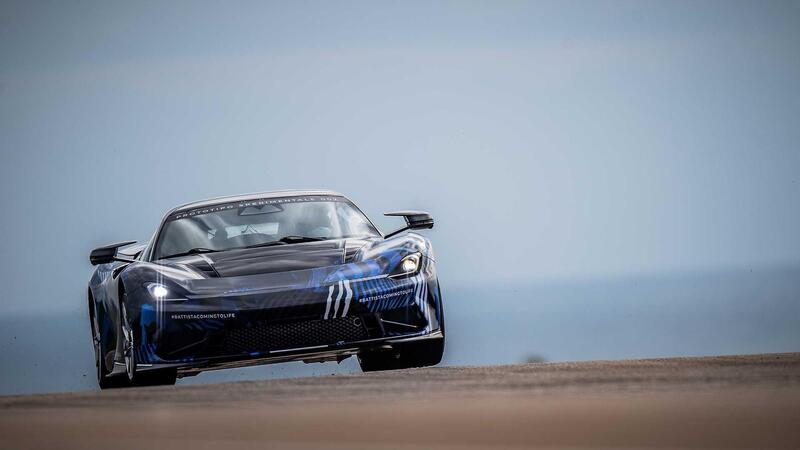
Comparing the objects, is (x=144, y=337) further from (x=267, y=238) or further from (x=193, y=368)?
(x=267, y=238)

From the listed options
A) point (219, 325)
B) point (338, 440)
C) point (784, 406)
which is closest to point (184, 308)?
point (219, 325)

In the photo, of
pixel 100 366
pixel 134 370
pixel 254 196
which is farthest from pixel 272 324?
pixel 254 196

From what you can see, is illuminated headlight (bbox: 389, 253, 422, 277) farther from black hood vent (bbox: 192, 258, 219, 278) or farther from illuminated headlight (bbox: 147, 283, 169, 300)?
illuminated headlight (bbox: 147, 283, 169, 300)

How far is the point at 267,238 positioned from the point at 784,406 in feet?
14.6

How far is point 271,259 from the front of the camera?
27.2 ft

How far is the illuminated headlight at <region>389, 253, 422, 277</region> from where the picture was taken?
804 cm

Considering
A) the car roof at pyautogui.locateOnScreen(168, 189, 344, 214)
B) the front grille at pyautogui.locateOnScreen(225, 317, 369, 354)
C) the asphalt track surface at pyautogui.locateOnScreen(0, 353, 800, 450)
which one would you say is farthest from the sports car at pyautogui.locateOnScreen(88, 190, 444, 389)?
the car roof at pyautogui.locateOnScreen(168, 189, 344, 214)

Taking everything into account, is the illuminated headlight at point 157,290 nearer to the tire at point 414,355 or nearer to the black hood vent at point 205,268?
the black hood vent at point 205,268

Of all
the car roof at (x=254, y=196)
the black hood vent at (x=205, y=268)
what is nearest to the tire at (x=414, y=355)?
the black hood vent at (x=205, y=268)

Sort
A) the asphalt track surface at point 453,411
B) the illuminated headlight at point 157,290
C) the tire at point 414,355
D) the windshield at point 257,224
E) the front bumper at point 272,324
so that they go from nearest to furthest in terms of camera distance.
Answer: the asphalt track surface at point 453,411 → the front bumper at point 272,324 → the illuminated headlight at point 157,290 → the tire at point 414,355 → the windshield at point 257,224

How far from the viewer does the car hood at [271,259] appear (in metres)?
8.09

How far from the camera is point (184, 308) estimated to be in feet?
25.4

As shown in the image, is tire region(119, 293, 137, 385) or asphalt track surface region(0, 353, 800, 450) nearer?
asphalt track surface region(0, 353, 800, 450)

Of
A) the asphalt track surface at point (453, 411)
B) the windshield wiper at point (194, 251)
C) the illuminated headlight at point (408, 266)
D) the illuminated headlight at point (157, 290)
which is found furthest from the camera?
the windshield wiper at point (194, 251)
